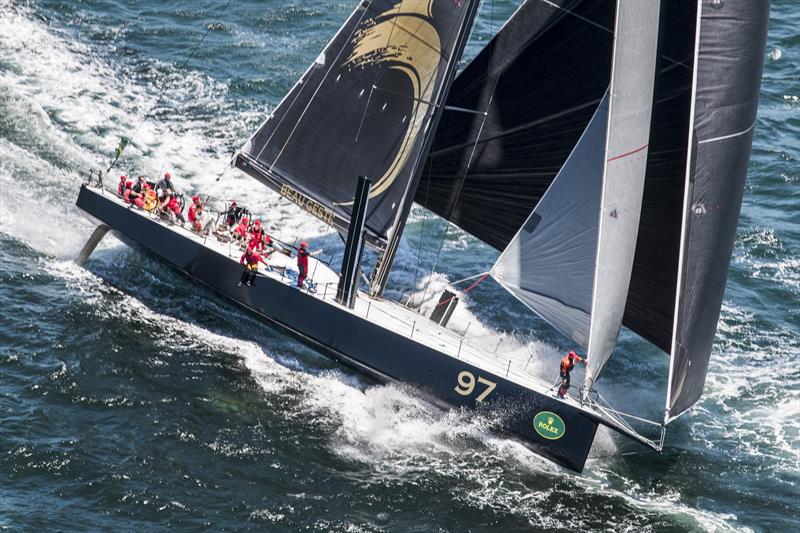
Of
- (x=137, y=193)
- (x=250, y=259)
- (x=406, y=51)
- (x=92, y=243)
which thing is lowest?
(x=92, y=243)

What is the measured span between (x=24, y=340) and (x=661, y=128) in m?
15.5

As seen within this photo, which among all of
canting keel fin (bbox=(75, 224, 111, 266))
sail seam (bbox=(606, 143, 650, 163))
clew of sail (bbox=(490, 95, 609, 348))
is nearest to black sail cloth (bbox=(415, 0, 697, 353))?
sail seam (bbox=(606, 143, 650, 163))

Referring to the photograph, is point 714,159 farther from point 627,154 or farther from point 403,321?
point 403,321

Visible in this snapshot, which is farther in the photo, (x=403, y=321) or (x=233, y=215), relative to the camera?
(x=233, y=215)

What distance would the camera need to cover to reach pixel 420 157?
1062 inches

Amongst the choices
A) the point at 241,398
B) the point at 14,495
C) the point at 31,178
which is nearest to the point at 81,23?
the point at 31,178

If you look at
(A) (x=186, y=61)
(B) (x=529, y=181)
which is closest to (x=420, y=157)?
(B) (x=529, y=181)

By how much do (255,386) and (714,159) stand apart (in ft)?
38.0

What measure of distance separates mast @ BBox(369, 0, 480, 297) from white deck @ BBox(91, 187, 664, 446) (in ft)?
2.12

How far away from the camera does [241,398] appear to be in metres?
25.1

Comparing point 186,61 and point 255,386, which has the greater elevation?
point 186,61

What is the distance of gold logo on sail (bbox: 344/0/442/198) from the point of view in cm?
2642

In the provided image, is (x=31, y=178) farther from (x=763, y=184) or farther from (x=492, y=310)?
(x=763, y=184)

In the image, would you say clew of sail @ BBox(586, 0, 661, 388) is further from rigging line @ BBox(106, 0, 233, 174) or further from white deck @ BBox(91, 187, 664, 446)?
rigging line @ BBox(106, 0, 233, 174)
